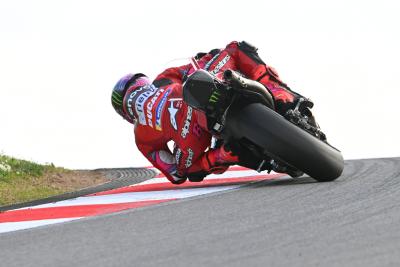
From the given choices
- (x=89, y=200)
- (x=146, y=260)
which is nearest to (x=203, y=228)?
(x=146, y=260)

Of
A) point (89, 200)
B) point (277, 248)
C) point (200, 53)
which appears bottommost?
point (89, 200)

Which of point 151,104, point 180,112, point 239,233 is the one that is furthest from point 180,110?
point 239,233

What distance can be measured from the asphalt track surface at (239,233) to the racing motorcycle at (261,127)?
30 cm

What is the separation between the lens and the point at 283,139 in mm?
6160

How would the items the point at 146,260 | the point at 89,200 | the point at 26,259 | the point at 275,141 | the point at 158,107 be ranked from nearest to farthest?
the point at 146,260 < the point at 26,259 < the point at 275,141 < the point at 89,200 < the point at 158,107

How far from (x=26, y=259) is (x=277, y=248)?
1.30 metres

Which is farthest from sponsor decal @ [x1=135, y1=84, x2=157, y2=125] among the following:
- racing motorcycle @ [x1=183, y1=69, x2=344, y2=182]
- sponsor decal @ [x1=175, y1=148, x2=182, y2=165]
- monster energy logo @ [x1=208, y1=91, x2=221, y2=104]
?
monster energy logo @ [x1=208, y1=91, x2=221, y2=104]

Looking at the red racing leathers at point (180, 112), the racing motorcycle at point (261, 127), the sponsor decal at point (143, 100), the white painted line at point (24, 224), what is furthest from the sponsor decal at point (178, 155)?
the white painted line at point (24, 224)

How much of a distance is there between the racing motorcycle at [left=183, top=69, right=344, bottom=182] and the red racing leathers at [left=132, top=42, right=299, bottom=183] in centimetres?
43

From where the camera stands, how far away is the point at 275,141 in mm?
6168

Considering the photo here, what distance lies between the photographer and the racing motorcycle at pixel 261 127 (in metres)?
6.18

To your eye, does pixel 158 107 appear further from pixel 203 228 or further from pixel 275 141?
pixel 203 228

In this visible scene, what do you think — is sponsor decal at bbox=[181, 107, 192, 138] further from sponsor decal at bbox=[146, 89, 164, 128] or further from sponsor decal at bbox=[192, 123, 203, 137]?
sponsor decal at bbox=[146, 89, 164, 128]

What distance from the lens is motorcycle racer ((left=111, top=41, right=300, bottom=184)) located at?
288 inches
